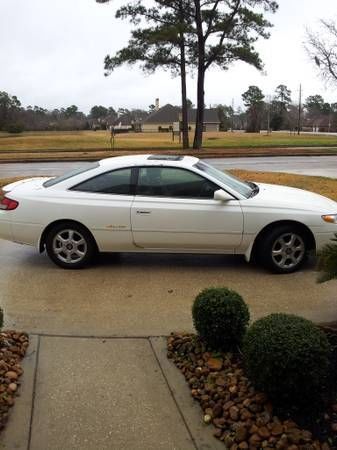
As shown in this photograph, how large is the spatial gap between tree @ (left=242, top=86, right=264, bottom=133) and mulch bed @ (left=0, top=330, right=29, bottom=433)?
312 feet

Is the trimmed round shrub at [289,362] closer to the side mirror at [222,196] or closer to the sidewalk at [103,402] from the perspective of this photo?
the sidewalk at [103,402]

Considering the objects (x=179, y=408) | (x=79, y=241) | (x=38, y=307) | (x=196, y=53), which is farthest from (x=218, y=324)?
(x=196, y=53)

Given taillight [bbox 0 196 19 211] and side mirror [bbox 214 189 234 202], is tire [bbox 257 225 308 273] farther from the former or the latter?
taillight [bbox 0 196 19 211]

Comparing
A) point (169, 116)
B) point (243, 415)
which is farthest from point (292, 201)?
point (169, 116)

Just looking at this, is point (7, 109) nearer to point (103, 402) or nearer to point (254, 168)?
point (254, 168)

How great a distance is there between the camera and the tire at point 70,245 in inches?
234

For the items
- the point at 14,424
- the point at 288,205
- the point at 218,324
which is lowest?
the point at 14,424

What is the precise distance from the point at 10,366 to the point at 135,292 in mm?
1932

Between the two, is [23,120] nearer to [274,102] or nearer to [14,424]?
[274,102]

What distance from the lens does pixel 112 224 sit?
582 centimetres

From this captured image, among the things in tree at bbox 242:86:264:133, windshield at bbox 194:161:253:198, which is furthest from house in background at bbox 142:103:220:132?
windshield at bbox 194:161:253:198

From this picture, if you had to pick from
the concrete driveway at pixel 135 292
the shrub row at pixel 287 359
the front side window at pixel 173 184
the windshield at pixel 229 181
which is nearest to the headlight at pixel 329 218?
the concrete driveway at pixel 135 292

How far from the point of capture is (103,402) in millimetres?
3143

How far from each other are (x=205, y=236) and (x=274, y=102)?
121 metres
